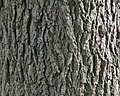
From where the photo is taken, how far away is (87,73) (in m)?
2.23

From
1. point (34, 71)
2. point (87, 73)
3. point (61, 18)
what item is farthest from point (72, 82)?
point (61, 18)

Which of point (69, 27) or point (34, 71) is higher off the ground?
point (69, 27)

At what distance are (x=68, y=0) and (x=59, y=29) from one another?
0.64 ft

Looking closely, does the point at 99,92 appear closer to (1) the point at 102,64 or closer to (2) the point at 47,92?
(1) the point at 102,64

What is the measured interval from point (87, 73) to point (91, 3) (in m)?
0.45

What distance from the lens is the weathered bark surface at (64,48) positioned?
2221 millimetres

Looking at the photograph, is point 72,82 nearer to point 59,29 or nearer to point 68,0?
point 59,29

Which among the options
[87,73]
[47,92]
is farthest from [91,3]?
[47,92]

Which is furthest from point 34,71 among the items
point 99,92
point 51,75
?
point 99,92

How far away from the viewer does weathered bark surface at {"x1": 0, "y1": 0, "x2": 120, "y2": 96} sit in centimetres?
222

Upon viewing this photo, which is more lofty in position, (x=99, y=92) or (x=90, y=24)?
(x=90, y=24)

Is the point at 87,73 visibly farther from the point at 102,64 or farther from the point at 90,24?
the point at 90,24

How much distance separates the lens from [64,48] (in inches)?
87.4

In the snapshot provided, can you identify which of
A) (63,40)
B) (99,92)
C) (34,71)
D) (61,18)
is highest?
(61,18)
